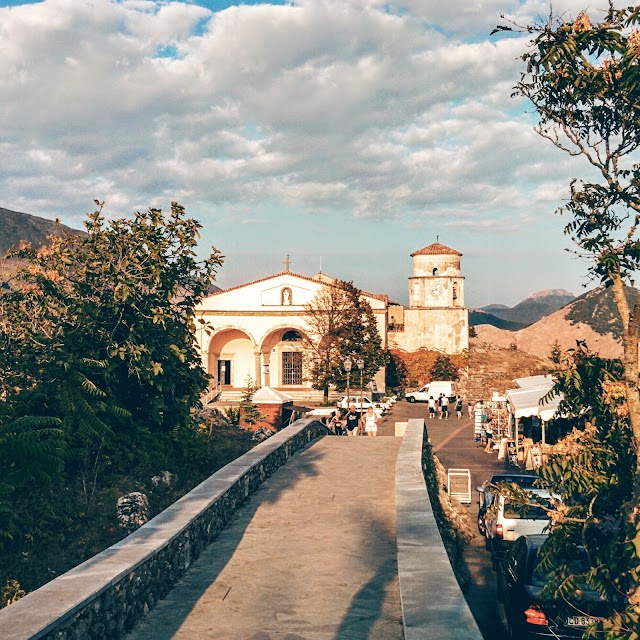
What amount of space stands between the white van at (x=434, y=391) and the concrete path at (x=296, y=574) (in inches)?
1471

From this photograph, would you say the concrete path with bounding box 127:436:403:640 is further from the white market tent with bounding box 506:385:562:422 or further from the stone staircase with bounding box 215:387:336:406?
the stone staircase with bounding box 215:387:336:406

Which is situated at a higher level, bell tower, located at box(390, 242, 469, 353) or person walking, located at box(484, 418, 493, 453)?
bell tower, located at box(390, 242, 469, 353)

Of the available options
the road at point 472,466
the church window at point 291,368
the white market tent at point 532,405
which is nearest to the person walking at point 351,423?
the road at point 472,466

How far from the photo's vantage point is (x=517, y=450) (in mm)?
26984

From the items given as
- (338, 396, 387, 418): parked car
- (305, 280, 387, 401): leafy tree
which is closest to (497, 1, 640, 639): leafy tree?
(338, 396, 387, 418): parked car

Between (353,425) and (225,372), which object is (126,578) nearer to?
(353,425)

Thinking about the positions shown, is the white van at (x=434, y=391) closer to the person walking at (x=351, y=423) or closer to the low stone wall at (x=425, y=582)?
the person walking at (x=351, y=423)

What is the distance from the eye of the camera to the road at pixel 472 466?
1194 centimetres

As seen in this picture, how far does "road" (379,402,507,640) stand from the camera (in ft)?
39.2

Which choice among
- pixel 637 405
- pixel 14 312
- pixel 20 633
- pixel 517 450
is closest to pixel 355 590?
pixel 637 405

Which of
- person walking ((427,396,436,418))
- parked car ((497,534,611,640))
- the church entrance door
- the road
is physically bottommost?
the road

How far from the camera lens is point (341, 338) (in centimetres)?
4925

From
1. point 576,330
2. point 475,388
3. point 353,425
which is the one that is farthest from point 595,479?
point 576,330

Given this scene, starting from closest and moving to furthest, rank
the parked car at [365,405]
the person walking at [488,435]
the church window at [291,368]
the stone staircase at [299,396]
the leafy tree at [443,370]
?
the person walking at [488,435] < the parked car at [365,405] < the stone staircase at [299,396] < the church window at [291,368] < the leafy tree at [443,370]
